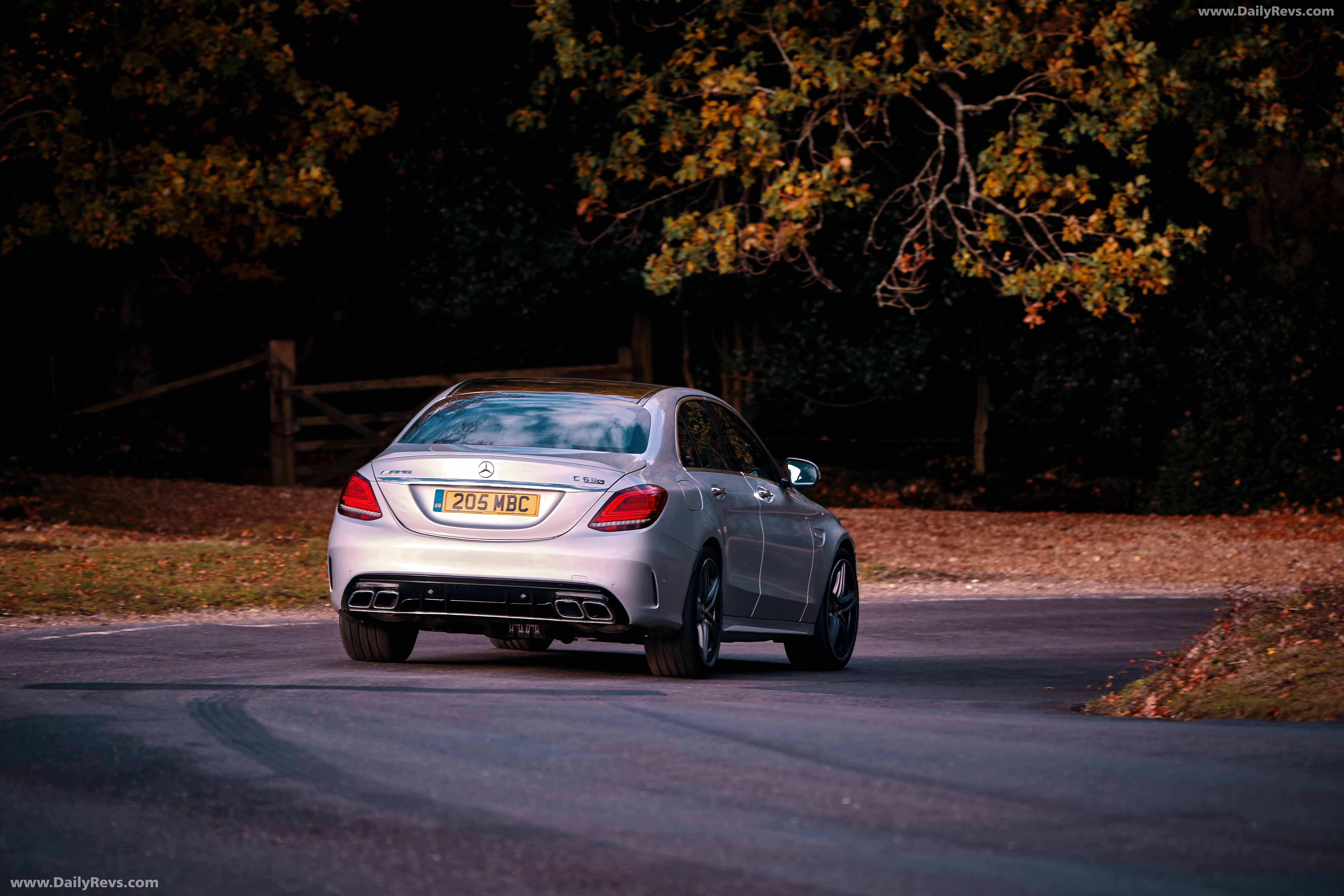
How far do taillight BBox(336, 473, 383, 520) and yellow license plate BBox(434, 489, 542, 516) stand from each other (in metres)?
0.35

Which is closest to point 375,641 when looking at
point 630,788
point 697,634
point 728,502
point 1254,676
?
point 697,634

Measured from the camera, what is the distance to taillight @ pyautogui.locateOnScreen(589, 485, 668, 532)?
919 cm

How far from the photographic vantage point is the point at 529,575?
360 inches

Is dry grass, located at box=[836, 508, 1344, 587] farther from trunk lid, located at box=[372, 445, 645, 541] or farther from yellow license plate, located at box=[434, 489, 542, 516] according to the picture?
yellow license plate, located at box=[434, 489, 542, 516]

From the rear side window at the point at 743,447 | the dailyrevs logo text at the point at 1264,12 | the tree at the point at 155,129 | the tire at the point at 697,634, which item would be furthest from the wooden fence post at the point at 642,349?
the tire at the point at 697,634

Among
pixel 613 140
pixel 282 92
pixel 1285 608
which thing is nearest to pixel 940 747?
pixel 1285 608

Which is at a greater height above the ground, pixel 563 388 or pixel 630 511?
pixel 563 388

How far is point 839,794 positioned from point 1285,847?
1.48 m

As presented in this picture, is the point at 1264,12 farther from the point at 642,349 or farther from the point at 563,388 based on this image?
the point at 563,388

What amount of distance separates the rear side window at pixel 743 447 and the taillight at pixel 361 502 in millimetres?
2243

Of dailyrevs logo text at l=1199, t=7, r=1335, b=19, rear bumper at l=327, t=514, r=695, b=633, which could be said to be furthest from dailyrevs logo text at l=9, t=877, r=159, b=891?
dailyrevs logo text at l=1199, t=7, r=1335, b=19

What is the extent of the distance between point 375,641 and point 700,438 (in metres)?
2.16

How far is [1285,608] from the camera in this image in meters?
11.3

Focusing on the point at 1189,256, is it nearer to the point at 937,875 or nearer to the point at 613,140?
the point at 613,140
